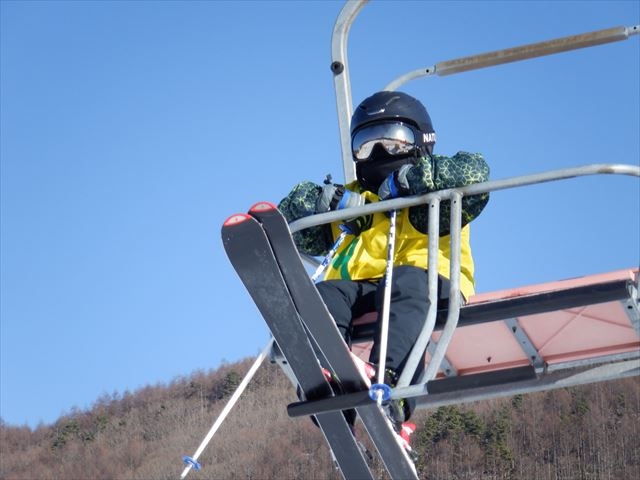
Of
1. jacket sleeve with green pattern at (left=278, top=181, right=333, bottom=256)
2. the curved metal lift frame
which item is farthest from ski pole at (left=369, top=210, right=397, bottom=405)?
jacket sleeve with green pattern at (left=278, top=181, right=333, bottom=256)

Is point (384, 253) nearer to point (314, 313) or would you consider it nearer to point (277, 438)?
point (314, 313)

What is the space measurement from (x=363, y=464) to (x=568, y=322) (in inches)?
43.7

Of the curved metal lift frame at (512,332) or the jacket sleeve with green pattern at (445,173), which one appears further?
the jacket sleeve with green pattern at (445,173)

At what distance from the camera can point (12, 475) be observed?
24.8 meters

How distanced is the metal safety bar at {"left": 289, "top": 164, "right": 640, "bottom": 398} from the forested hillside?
1295 centimetres

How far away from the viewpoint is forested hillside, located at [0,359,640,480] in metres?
19.4

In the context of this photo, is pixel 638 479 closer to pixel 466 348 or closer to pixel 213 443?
pixel 213 443

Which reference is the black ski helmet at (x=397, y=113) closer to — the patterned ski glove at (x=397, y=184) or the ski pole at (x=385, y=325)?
the patterned ski glove at (x=397, y=184)

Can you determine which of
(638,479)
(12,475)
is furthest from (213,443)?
(638,479)

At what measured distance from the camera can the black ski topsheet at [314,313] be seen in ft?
16.0

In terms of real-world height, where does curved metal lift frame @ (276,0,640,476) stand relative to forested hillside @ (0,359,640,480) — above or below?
above

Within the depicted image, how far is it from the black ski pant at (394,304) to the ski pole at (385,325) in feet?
0.31

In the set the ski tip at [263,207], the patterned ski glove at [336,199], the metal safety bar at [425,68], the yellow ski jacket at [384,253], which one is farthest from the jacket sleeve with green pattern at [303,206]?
the ski tip at [263,207]

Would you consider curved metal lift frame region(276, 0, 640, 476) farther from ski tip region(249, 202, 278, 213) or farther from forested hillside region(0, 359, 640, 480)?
forested hillside region(0, 359, 640, 480)
